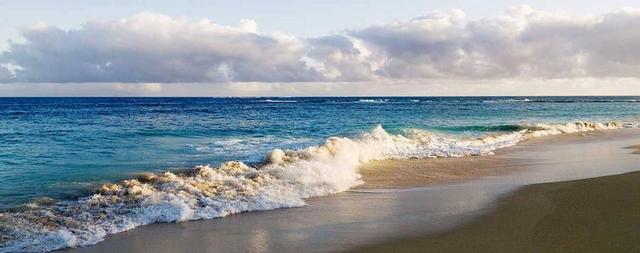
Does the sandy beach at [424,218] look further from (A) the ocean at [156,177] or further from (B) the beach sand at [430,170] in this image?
(A) the ocean at [156,177]

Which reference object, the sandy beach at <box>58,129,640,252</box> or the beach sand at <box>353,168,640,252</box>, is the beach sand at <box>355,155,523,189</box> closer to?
the sandy beach at <box>58,129,640,252</box>

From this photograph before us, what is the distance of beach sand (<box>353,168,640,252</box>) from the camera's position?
7.74 meters

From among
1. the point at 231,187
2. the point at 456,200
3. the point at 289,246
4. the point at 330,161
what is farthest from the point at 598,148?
the point at 289,246

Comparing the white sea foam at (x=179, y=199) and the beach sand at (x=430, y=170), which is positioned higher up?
the white sea foam at (x=179, y=199)

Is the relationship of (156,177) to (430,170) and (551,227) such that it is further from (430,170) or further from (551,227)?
(551,227)

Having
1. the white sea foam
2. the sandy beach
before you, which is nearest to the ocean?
the white sea foam

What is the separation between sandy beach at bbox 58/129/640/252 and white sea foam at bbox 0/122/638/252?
0.40 metres

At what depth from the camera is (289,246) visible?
26.2 feet

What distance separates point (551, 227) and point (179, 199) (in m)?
6.63

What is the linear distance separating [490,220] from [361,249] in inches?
109

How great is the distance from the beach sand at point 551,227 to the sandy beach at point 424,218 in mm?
17

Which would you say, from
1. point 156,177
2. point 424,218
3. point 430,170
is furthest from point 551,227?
point 156,177

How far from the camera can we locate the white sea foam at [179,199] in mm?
8719

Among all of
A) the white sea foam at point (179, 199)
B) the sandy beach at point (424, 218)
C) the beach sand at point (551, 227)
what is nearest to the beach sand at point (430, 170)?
the sandy beach at point (424, 218)
